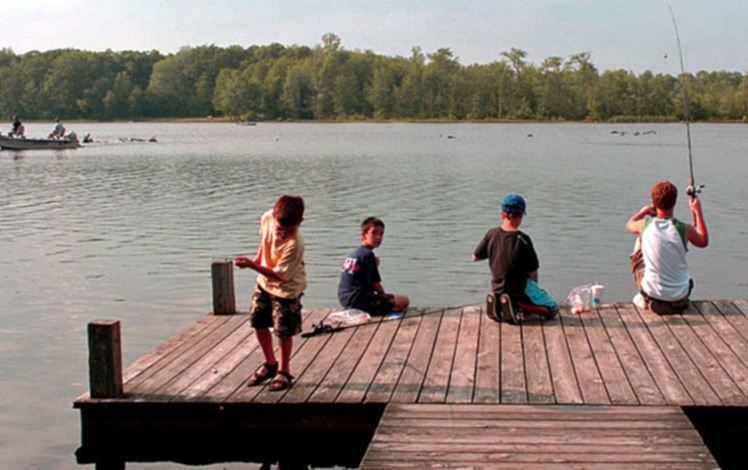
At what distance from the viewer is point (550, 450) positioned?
5.04m

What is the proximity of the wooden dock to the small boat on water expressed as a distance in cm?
4459

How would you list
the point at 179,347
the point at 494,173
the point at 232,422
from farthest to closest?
the point at 494,173 → the point at 179,347 → the point at 232,422

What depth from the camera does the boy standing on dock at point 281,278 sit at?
6.07 m

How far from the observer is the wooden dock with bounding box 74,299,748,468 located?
5.95m

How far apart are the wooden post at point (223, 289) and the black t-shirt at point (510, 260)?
2470 mm

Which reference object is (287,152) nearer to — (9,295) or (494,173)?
(494,173)

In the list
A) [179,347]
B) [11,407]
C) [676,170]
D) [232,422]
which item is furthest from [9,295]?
[676,170]

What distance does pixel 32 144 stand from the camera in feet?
160

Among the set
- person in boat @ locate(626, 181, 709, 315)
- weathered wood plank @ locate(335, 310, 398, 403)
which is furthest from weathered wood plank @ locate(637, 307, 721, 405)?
weathered wood plank @ locate(335, 310, 398, 403)

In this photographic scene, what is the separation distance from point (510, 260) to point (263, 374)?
2.38 meters

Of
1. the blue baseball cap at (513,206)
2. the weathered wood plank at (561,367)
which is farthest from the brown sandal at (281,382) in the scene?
the blue baseball cap at (513,206)

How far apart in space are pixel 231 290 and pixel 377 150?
45.5 m

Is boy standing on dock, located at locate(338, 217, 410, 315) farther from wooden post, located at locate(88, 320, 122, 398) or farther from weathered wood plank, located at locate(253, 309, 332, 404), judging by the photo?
wooden post, located at locate(88, 320, 122, 398)

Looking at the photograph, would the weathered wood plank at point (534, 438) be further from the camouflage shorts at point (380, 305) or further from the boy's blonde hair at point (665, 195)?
the boy's blonde hair at point (665, 195)
